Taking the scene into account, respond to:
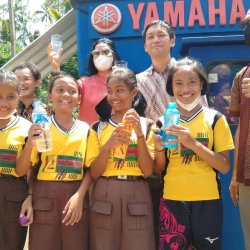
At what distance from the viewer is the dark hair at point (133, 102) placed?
2646 mm

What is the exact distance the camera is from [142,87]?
10.4 feet

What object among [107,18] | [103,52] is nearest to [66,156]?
[103,52]

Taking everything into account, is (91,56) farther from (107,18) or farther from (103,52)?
(107,18)

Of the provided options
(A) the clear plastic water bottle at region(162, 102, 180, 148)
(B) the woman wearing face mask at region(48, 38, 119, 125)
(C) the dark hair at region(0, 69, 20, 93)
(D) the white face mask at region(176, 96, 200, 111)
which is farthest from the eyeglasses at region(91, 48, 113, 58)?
(A) the clear plastic water bottle at region(162, 102, 180, 148)

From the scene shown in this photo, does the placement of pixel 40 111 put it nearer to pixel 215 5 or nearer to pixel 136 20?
pixel 136 20

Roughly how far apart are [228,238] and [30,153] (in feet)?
5.91

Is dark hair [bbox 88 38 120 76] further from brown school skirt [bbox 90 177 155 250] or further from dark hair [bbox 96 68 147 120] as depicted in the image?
brown school skirt [bbox 90 177 155 250]

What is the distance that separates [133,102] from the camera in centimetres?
282

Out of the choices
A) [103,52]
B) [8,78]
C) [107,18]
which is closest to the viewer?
[8,78]

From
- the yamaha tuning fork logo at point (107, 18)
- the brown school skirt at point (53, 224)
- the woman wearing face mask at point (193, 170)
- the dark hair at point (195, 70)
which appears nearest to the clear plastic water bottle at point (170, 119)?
the woman wearing face mask at point (193, 170)

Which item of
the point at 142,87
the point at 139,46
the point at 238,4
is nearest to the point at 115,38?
the point at 139,46

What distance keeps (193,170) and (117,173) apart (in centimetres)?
48

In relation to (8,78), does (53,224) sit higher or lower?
lower

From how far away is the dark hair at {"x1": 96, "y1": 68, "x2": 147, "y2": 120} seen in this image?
265cm
